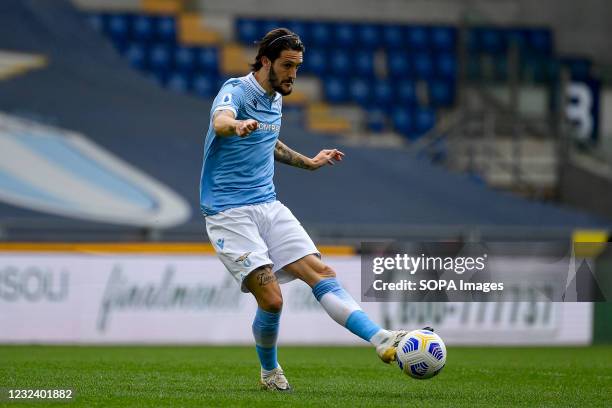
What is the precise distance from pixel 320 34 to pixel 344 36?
1.79ft

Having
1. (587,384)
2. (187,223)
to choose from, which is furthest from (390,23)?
(587,384)

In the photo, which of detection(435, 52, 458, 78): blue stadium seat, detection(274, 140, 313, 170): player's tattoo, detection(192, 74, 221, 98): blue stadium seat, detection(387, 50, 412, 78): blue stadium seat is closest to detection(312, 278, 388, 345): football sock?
detection(274, 140, 313, 170): player's tattoo

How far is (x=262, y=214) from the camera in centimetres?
727

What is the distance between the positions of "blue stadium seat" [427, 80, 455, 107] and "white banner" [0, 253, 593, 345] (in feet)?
29.8

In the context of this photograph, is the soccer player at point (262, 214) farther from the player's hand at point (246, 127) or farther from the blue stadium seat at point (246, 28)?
the blue stadium seat at point (246, 28)

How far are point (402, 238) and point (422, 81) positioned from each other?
832 centimetres

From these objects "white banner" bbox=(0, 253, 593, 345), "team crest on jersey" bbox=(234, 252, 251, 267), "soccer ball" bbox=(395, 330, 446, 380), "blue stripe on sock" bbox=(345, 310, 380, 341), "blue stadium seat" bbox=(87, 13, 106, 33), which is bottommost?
"white banner" bbox=(0, 253, 593, 345)

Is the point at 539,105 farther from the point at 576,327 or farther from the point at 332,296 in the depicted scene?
the point at 332,296

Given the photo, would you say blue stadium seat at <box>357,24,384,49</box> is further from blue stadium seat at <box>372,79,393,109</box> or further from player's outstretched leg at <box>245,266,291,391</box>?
player's outstretched leg at <box>245,266,291,391</box>

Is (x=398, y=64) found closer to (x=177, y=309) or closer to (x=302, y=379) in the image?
(x=177, y=309)

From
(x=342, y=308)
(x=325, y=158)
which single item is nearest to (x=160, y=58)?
(x=325, y=158)

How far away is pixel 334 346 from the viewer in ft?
47.3

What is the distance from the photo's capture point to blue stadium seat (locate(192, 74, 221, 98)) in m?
22.5

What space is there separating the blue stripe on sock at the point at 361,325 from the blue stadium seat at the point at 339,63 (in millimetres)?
16733
